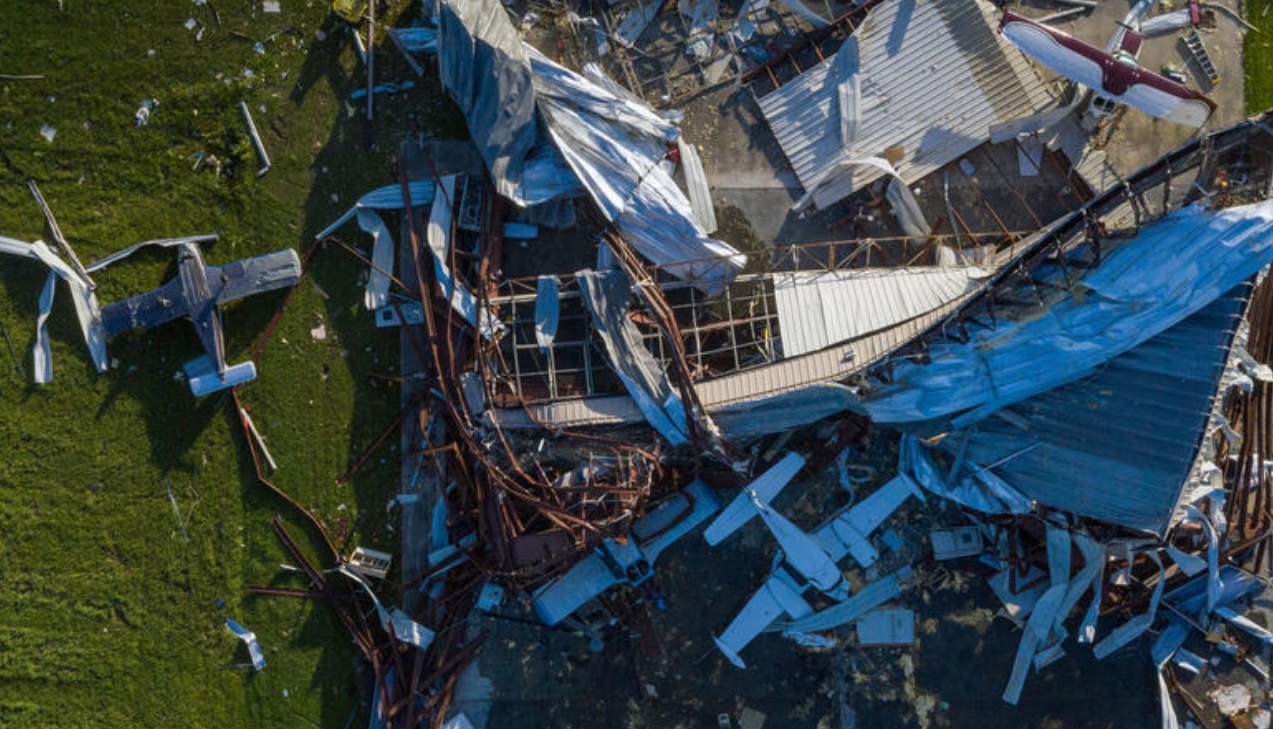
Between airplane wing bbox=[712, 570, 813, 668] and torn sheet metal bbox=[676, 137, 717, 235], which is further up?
torn sheet metal bbox=[676, 137, 717, 235]

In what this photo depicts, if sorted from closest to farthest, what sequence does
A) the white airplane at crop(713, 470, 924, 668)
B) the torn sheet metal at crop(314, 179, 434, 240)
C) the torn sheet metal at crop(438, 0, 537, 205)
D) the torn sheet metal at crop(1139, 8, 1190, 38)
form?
the torn sheet metal at crop(438, 0, 537, 205), the white airplane at crop(713, 470, 924, 668), the torn sheet metal at crop(314, 179, 434, 240), the torn sheet metal at crop(1139, 8, 1190, 38)

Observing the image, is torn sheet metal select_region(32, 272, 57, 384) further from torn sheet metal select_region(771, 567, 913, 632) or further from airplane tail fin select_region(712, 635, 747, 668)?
torn sheet metal select_region(771, 567, 913, 632)

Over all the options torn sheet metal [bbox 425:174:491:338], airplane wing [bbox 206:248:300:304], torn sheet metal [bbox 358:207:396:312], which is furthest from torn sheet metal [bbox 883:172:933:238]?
airplane wing [bbox 206:248:300:304]

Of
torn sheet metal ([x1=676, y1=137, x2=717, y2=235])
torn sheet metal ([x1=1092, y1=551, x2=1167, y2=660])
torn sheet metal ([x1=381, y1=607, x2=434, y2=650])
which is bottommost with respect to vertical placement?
torn sheet metal ([x1=1092, y1=551, x2=1167, y2=660])

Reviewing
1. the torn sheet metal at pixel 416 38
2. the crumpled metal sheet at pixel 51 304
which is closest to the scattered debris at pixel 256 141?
the torn sheet metal at pixel 416 38

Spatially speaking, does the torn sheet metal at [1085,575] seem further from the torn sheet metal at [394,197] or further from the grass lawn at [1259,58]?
the torn sheet metal at [394,197]

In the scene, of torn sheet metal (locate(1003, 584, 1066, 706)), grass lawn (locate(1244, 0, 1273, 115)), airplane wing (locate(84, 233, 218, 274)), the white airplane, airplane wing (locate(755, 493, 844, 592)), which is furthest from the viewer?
grass lawn (locate(1244, 0, 1273, 115))
